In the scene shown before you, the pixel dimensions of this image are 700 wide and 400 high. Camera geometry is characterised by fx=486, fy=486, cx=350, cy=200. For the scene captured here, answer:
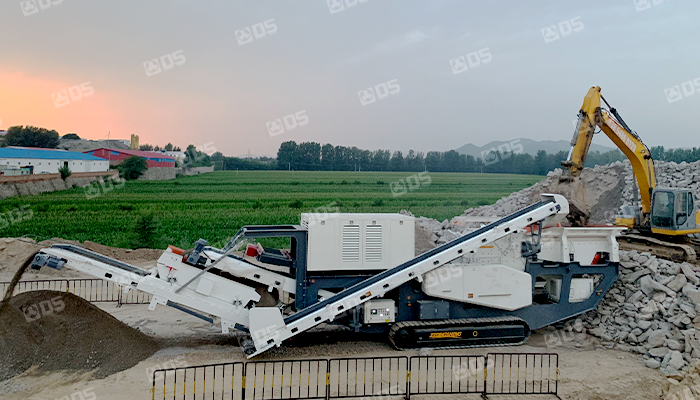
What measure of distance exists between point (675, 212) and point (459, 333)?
8.28m

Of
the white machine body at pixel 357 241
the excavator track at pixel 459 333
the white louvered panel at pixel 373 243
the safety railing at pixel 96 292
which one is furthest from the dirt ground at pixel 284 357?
the white louvered panel at pixel 373 243

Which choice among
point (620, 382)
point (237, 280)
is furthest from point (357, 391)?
point (620, 382)

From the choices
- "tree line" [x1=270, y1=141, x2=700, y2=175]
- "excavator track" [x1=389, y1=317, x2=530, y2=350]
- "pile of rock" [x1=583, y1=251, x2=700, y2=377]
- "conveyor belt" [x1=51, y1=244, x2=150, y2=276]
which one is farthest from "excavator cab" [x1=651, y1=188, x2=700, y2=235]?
"tree line" [x1=270, y1=141, x2=700, y2=175]

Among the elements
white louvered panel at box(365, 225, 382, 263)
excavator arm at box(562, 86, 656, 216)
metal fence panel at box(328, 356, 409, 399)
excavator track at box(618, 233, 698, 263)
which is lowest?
metal fence panel at box(328, 356, 409, 399)

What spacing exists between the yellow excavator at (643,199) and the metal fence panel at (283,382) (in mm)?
10039

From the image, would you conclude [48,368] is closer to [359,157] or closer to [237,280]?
[237,280]

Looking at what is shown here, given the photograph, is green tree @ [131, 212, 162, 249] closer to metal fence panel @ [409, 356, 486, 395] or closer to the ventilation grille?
the ventilation grille

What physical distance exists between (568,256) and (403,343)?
4354 millimetres

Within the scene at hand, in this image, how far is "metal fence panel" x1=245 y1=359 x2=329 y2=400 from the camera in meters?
8.08

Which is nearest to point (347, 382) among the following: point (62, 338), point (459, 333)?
point (459, 333)

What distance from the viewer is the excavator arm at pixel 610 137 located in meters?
14.6

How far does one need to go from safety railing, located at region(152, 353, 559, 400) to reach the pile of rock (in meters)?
2.49

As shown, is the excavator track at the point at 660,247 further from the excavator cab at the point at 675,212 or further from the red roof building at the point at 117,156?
the red roof building at the point at 117,156

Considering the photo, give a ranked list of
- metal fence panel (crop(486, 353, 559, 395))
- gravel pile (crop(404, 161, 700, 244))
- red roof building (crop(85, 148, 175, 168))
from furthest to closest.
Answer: red roof building (crop(85, 148, 175, 168)), gravel pile (crop(404, 161, 700, 244)), metal fence panel (crop(486, 353, 559, 395))
